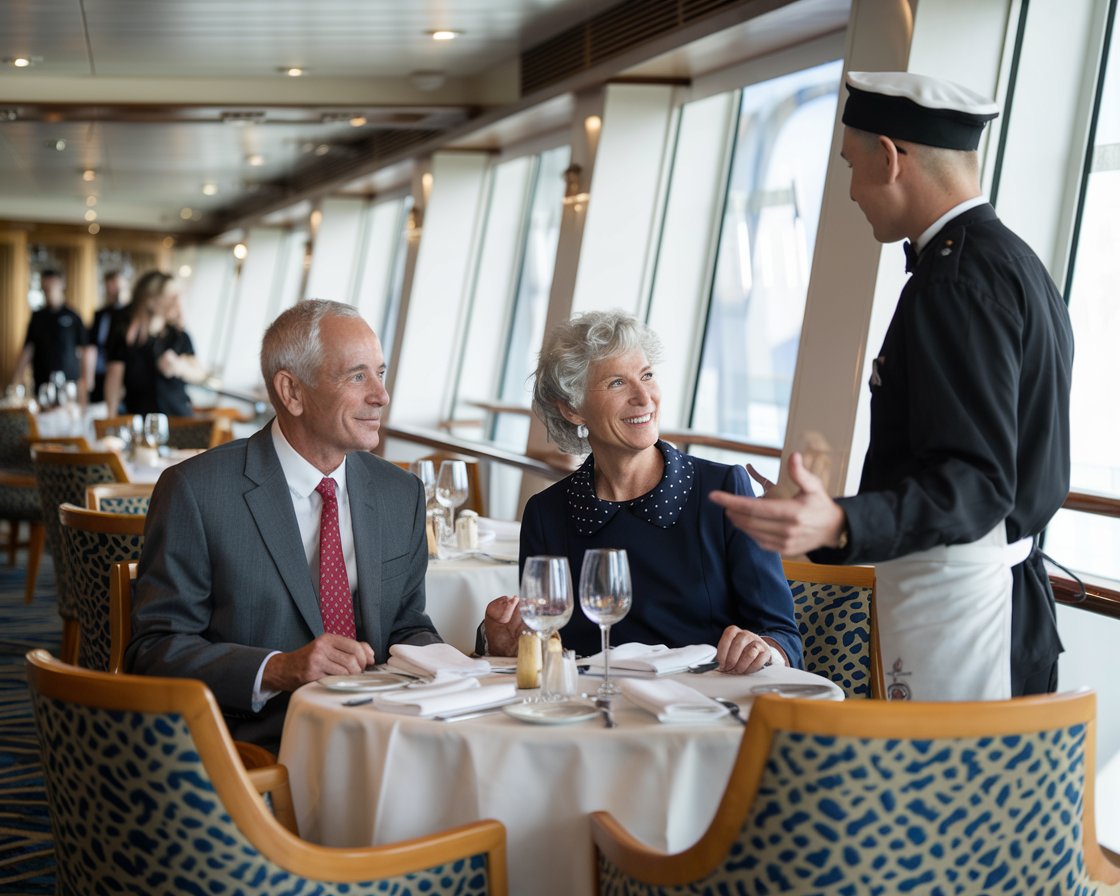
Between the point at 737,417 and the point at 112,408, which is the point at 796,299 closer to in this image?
the point at 737,417

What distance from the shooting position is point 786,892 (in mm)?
1653

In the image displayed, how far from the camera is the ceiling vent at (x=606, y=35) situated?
6.82 meters

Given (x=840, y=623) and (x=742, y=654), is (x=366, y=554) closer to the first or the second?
(x=742, y=654)

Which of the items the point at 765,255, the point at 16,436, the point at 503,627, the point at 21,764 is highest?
the point at 765,255

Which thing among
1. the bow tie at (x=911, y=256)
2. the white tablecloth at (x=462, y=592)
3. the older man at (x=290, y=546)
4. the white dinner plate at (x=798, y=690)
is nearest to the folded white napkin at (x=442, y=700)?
the older man at (x=290, y=546)

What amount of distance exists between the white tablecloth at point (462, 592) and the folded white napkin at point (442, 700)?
1609 millimetres

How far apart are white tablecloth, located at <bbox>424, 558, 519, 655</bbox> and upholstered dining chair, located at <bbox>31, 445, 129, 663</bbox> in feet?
6.75

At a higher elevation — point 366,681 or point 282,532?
point 282,532

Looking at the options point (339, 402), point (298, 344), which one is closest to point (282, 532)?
point (339, 402)

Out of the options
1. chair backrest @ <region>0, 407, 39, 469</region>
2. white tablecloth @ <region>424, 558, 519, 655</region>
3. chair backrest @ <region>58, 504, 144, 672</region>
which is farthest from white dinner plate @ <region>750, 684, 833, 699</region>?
chair backrest @ <region>0, 407, 39, 469</region>

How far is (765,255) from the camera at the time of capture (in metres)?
7.37

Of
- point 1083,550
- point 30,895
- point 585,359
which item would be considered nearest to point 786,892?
point 585,359

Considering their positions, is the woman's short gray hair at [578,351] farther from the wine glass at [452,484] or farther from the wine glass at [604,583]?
the wine glass at [452,484]

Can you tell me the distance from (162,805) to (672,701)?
0.82m
